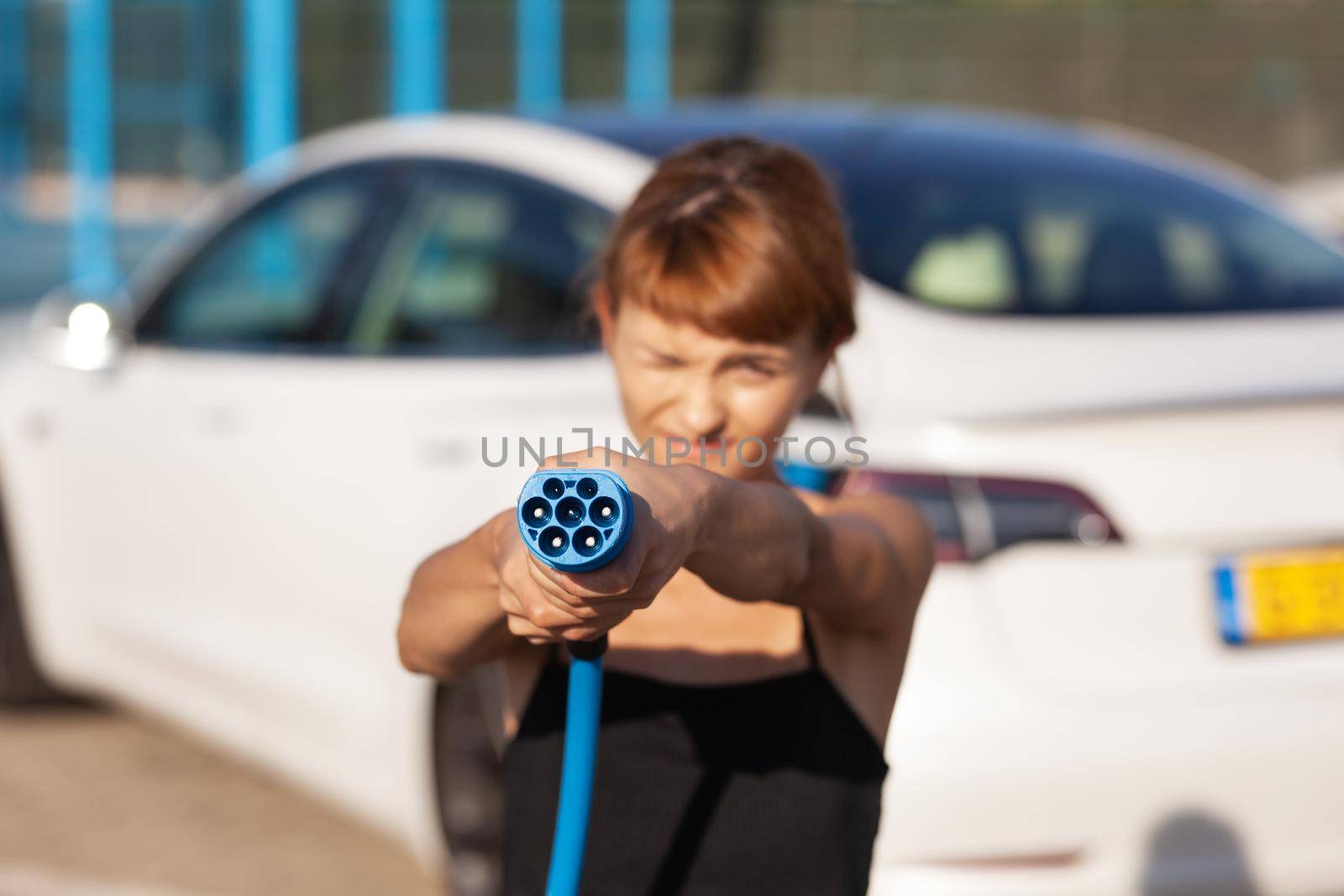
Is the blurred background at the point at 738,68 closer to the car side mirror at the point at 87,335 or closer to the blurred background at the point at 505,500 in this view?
the blurred background at the point at 505,500

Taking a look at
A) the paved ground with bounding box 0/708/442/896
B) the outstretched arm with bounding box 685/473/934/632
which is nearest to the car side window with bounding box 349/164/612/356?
the paved ground with bounding box 0/708/442/896

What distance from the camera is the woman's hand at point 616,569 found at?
3.46 feet

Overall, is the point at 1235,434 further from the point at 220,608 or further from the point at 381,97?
the point at 381,97

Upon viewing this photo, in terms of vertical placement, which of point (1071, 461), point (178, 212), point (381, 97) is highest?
point (1071, 461)

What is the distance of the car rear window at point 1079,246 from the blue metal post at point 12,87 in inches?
777

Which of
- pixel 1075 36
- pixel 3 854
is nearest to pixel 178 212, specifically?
pixel 1075 36

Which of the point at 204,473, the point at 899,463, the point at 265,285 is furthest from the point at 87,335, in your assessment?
the point at 899,463

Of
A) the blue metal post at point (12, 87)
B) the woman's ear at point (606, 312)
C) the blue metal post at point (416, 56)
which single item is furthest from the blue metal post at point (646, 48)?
the woman's ear at point (606, 312)

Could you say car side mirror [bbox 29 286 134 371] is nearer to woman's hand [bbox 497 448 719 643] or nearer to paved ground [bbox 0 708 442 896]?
paved ground [bbox 0 708 442 896]

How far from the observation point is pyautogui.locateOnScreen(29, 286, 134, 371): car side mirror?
15.1 feet

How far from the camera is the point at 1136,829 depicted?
275 cm

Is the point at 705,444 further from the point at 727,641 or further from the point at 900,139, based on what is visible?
the point at 900,139

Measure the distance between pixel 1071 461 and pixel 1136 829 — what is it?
0.54 metres

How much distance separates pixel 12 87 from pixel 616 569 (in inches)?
872
